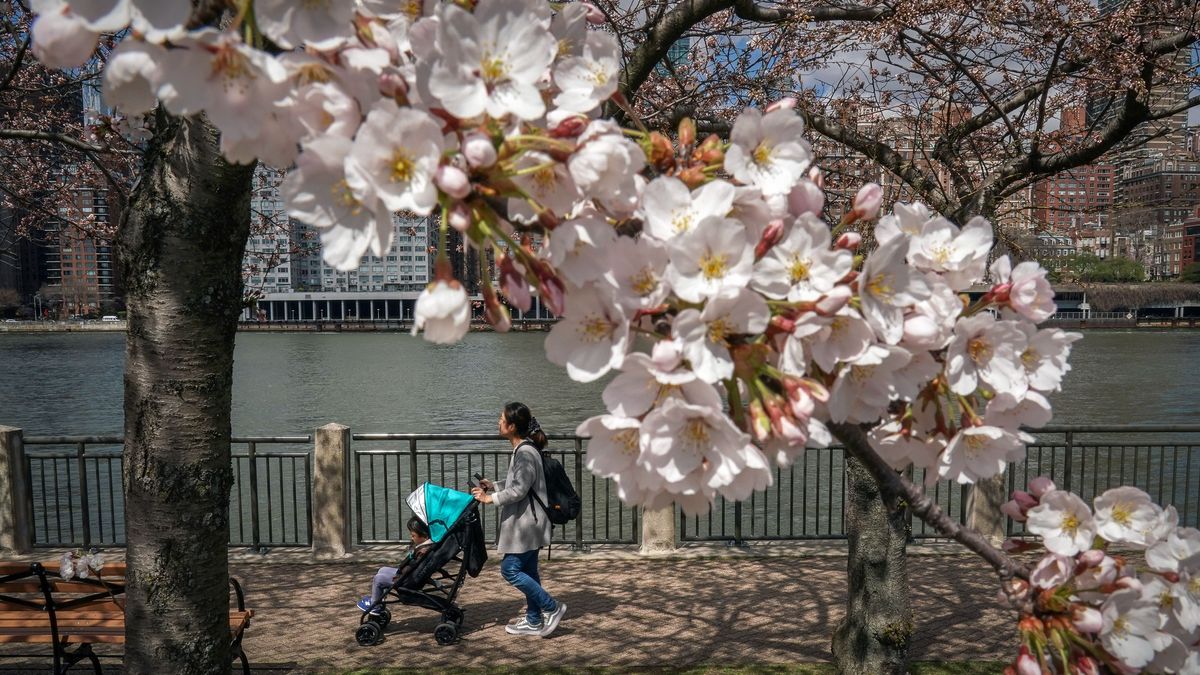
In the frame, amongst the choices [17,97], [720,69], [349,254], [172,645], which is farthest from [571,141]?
[17,97]

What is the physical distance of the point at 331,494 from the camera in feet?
32.1

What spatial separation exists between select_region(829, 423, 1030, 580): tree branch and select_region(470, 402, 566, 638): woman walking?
5.57 m

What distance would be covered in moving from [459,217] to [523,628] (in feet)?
22.4

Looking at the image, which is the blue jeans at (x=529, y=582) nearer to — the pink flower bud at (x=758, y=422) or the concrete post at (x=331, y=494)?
the concrete post at (x=331, y=494)

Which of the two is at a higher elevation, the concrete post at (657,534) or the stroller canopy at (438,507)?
the stroller canopy at (438,507)

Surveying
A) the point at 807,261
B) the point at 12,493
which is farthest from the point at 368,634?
the point at 807,261

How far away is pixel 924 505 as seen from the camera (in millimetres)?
1822

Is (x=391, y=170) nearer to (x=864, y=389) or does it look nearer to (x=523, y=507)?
(x=864, y=389)

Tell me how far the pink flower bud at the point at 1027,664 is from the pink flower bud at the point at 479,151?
4.80 feet

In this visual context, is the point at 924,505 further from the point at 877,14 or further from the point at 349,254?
the point at 877,14

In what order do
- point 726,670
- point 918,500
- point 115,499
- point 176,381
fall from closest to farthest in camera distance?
point 918,500 → point 176,381 → point 726,670 → point 115,499

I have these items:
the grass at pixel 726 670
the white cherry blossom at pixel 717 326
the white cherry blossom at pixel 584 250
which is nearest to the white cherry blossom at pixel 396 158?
the white cherry blossom at pixel 584 250

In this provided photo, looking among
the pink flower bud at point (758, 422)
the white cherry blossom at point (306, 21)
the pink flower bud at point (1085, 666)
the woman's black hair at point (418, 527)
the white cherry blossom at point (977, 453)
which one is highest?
the white cherry blossom at point (306, 21)

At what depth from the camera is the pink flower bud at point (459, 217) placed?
47.4 inches
